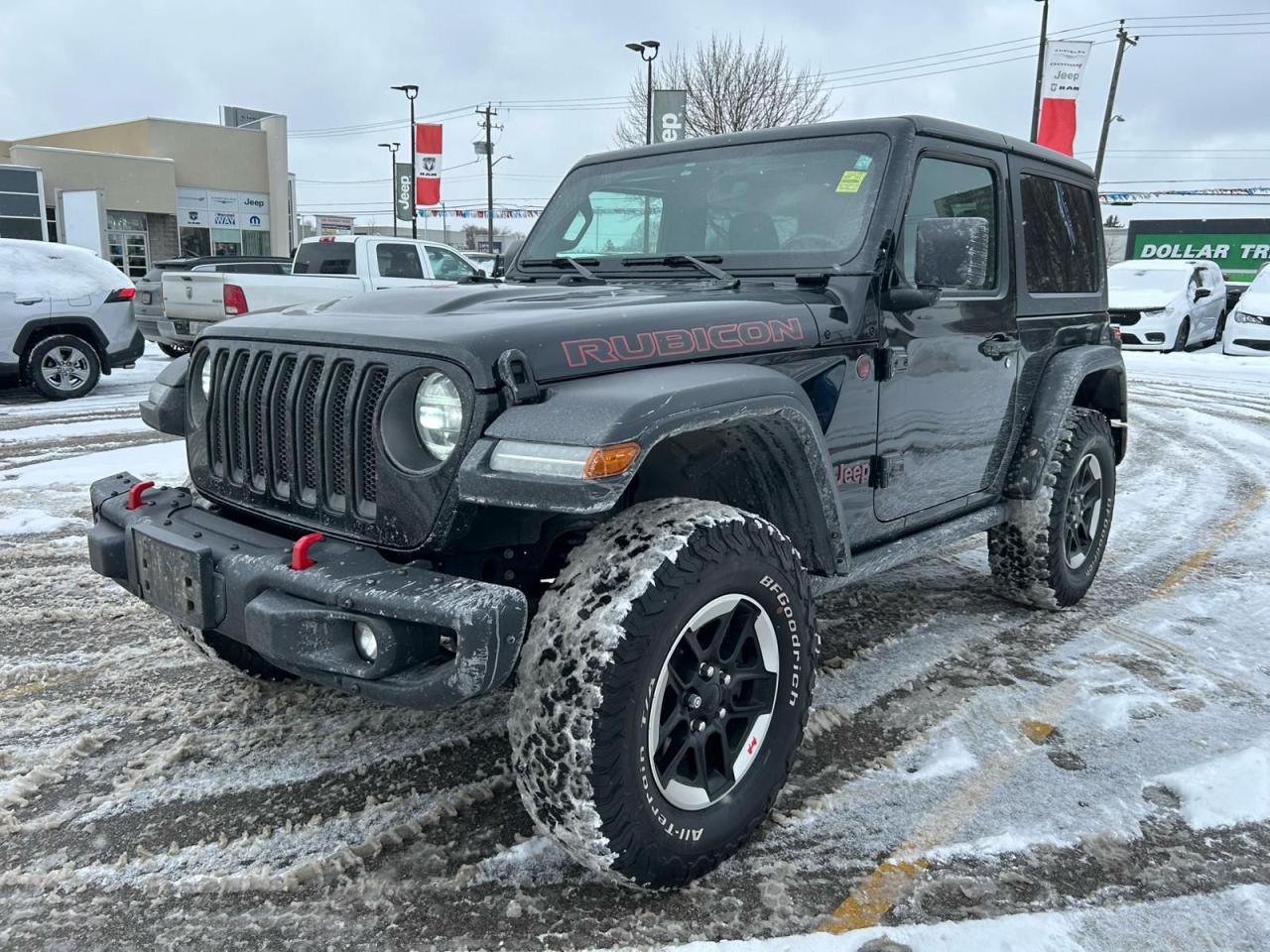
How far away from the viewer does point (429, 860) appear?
8.43 feet

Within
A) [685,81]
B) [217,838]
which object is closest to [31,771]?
[217,838]

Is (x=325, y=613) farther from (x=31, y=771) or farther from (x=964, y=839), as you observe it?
(x=964, y=839)

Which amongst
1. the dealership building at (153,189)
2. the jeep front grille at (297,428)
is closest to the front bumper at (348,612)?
the jeep front grille at (297,428)

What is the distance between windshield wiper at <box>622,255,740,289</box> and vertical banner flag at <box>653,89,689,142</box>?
1905 centimetres

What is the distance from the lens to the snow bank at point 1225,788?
9.22ft

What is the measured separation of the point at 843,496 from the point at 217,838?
2055mm

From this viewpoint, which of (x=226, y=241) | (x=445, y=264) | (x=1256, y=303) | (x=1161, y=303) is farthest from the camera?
(x=226, y=241)

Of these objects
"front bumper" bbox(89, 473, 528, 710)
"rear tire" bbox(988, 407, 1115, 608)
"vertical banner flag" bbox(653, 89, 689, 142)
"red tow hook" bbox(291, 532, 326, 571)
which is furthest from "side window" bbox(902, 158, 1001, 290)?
"vertical banner flag" bbox(653, 89, 689, 142)

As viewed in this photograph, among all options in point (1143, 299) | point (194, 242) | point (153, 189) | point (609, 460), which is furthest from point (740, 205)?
point (194, 242)

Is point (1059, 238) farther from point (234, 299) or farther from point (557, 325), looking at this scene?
point (234, 299)

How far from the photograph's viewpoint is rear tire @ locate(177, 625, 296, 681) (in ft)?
11.2

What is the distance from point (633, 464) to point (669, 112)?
2096cm

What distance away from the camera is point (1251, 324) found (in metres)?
16.3

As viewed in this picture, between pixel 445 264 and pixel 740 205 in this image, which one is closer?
pixel 740 205
